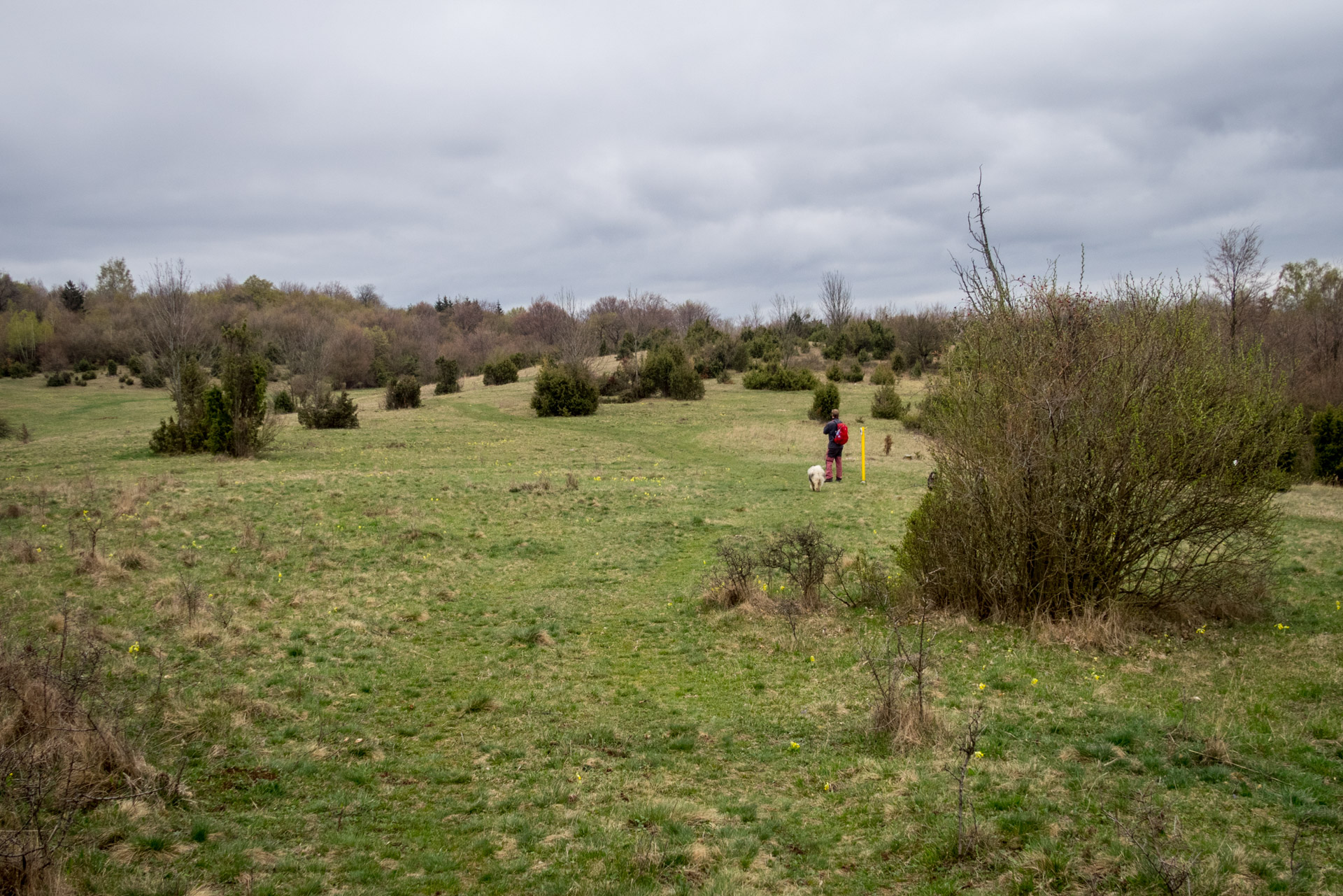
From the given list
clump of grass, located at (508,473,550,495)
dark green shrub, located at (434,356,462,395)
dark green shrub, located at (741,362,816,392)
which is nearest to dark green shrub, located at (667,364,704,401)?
dark green shrub, located at (741,362,816,392)

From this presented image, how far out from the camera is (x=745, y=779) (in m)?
6.19

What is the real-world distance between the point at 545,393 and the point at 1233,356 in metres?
32.4

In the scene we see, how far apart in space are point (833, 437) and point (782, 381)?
28557mm

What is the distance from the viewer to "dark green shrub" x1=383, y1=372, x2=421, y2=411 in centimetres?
4031

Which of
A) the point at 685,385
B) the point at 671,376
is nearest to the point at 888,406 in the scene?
the point at 685,385

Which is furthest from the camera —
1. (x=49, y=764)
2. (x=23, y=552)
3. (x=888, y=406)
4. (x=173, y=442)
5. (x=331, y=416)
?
(x=888, y=406)

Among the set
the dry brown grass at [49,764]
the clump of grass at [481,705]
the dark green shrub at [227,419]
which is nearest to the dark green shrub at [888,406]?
the dark green shrub at [227,419]

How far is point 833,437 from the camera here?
2180 centimetres

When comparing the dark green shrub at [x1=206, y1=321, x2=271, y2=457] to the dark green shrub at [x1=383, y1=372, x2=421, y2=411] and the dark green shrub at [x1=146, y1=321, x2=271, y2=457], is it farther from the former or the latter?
the dark green shrub at [x1=383, y1=372, x2=421, y2=411]

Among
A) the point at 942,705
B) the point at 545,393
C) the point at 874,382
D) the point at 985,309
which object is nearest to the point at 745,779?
the point at 942,705

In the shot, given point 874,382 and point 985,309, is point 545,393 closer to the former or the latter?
point 874,382

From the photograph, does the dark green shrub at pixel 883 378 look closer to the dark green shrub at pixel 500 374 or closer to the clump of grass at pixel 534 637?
the dark green shrub at pixel 500 374

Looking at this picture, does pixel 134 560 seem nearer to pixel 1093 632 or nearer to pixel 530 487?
pixel 530 487

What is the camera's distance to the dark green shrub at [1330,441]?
23.9m
